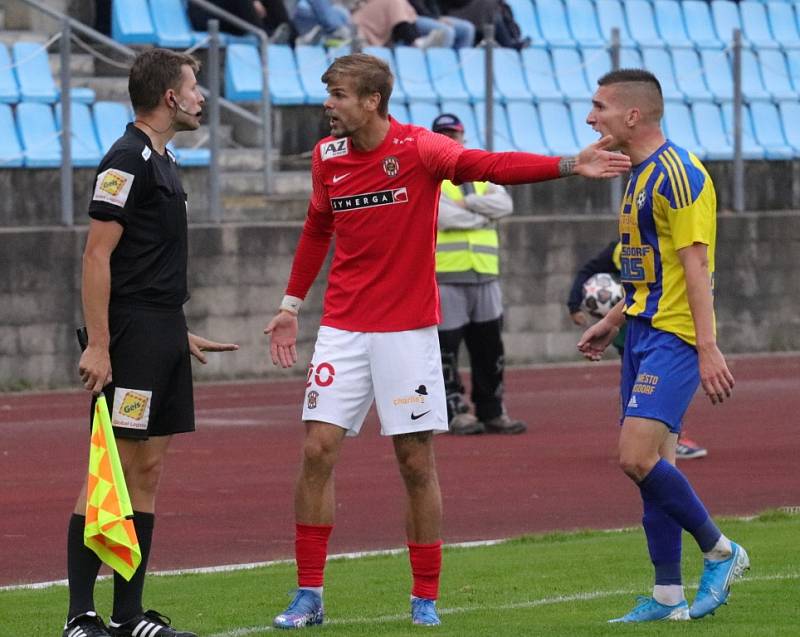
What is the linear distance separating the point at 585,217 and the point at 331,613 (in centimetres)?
1406

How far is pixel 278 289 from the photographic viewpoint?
1908cm

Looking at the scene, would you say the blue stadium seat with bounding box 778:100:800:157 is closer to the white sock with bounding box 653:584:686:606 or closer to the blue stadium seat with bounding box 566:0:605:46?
the blue stadium seat with bounding box 566:0:605:46

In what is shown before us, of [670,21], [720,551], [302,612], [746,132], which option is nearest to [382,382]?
[302,612]

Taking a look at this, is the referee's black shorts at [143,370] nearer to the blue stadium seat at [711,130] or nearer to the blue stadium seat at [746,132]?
the blue stadium seat at [711,130]

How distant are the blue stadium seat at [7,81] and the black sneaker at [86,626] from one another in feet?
41.0

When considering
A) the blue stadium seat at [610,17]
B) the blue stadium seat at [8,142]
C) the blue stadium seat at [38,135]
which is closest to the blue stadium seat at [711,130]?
the blue stadium seat at [610,17]

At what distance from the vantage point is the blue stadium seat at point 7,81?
60.8 ft

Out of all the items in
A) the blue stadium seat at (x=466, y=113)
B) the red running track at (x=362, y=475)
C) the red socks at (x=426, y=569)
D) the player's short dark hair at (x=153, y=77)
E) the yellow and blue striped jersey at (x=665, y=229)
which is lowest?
the red running track at (x=362, y=475)

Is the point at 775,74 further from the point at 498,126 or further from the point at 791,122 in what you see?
the point at 498,126

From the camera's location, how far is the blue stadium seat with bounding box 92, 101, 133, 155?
18922 millimetres

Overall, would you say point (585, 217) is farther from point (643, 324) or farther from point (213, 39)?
point (643, 324)

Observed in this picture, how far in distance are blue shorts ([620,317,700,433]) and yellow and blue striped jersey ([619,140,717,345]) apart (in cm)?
4

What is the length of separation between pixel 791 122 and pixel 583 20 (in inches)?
119

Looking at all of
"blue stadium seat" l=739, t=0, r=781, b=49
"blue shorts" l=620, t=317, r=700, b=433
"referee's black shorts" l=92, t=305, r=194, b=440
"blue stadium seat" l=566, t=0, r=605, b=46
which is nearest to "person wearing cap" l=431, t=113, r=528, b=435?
"blue shorts" l=620, t=317, r=700, b=433
